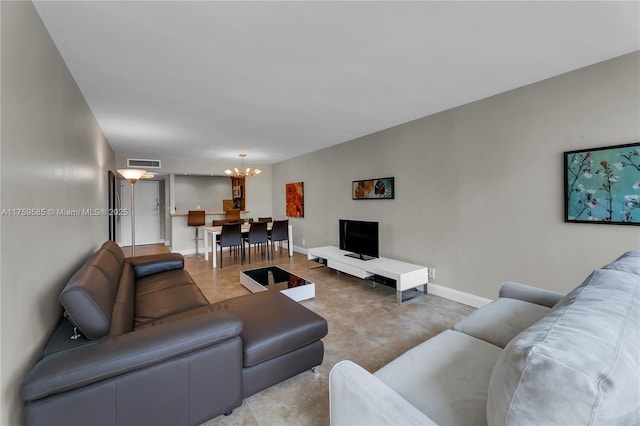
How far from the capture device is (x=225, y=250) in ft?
22.3

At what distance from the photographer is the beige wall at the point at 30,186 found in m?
1.15

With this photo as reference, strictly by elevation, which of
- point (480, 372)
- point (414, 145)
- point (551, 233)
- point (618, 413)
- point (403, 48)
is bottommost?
point (480, 372)

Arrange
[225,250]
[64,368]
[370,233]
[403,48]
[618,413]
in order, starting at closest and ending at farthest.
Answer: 1. [618,413]
2. [64,368]
3. [403,48]
4. [370,233]
5. [225,250]

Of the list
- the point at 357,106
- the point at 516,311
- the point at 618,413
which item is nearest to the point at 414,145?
the point at 357,106

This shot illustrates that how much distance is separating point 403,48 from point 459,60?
535mm

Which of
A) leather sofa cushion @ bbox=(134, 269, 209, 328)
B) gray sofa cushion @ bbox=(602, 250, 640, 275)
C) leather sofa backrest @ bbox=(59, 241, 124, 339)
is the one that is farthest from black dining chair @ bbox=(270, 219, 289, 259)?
gray sofa cushion @ bbox=(602, 250, 640, 275)

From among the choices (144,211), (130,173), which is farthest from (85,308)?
(144,211)

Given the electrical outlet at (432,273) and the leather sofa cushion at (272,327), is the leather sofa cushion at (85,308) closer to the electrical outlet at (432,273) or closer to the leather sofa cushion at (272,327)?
the leather sofa cushion at (272,327)

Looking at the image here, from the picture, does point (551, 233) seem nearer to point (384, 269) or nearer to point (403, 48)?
point (384, 269)

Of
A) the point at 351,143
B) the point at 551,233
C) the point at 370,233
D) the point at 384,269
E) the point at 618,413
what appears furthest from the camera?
the point at 351,143

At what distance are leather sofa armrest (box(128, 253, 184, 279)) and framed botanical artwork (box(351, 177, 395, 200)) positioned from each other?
2.89m

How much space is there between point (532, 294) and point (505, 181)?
1303 mm

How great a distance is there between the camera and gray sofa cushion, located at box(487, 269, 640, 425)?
2.08 feet

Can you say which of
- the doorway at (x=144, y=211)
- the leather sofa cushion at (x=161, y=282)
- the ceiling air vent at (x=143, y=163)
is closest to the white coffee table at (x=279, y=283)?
the leather sofa cushion at (x=161, y=282)
